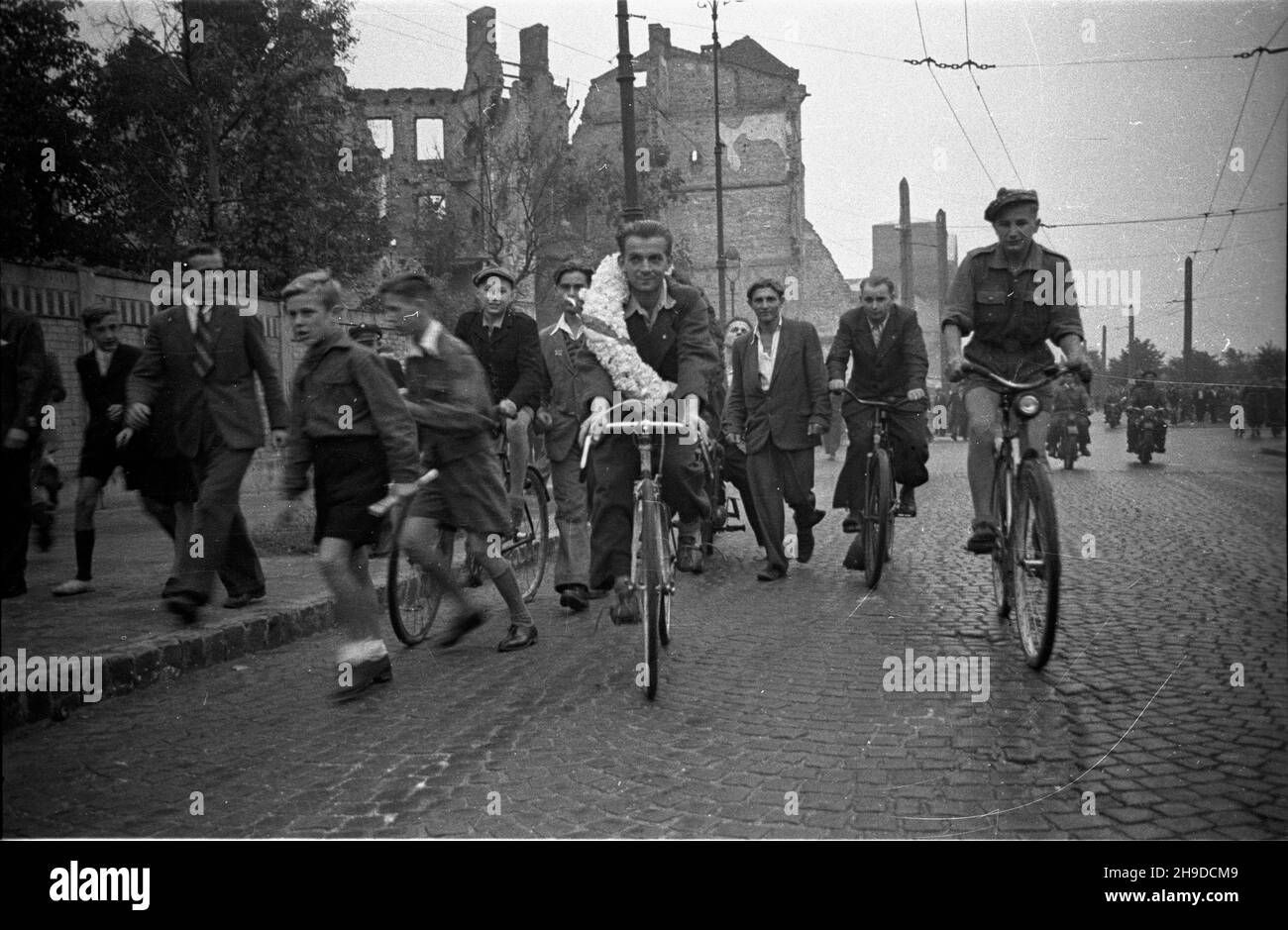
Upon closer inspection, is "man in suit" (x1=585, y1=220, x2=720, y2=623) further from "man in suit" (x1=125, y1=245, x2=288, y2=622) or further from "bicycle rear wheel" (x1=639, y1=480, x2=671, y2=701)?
"man in suit" (x1=125, y1=245, x2=288, y2=622)

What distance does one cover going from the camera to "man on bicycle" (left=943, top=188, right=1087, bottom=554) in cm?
374

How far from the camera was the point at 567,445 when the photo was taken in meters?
6.76

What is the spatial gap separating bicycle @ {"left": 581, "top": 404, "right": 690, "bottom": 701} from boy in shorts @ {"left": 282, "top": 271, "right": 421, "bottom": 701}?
2.56 feet

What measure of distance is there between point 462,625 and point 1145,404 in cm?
285

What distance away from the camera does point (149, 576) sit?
14.8ft

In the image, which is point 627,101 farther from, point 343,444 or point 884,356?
point 884,356

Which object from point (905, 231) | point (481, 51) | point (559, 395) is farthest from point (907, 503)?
point (481, 51)

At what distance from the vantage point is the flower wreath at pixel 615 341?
14.9 feet
